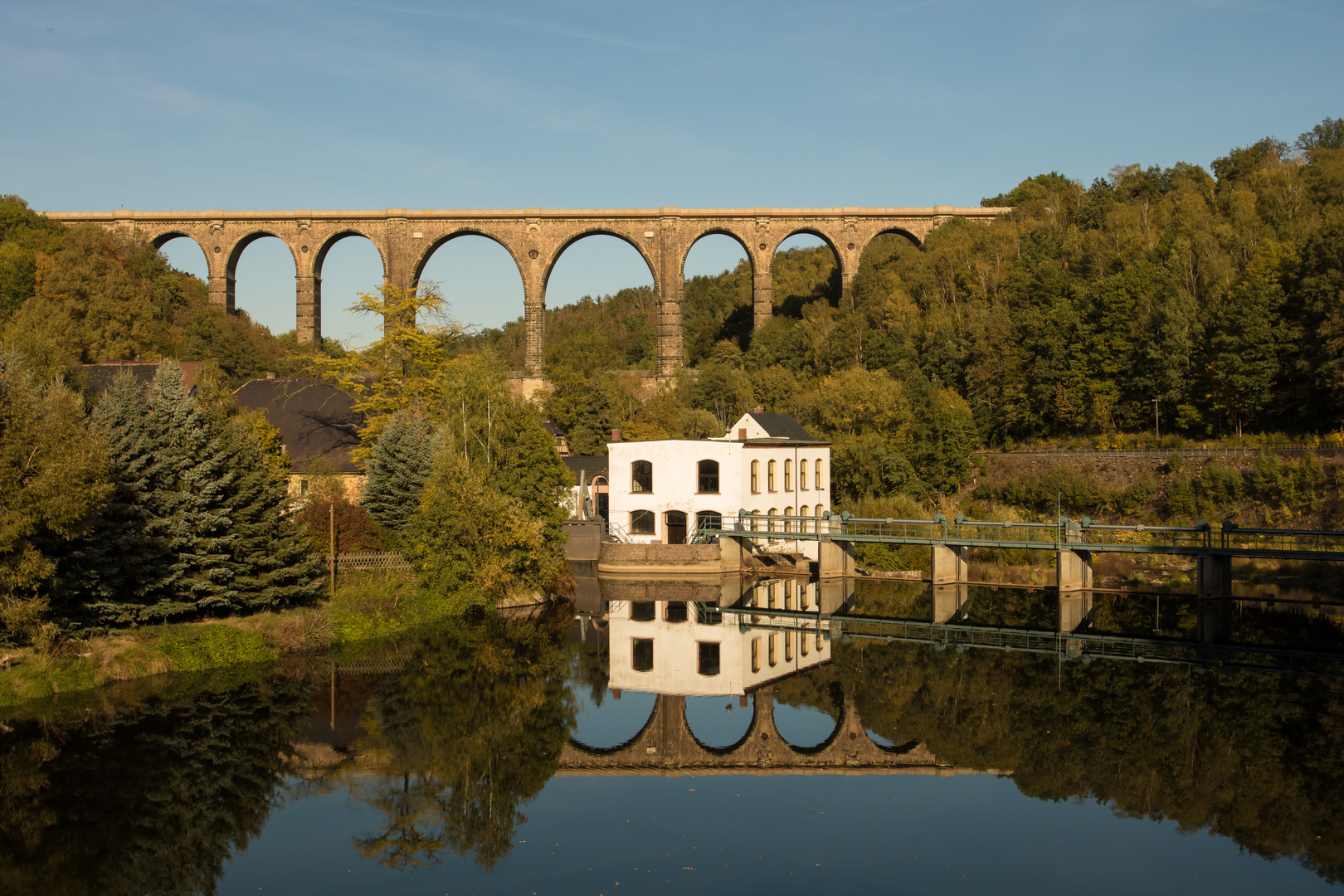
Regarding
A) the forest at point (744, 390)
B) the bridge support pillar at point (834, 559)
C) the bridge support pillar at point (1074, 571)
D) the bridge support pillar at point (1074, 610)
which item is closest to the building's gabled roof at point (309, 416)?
the forest at point (744, 390)

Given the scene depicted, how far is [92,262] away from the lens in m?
48.4

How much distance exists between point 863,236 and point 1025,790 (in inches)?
1904

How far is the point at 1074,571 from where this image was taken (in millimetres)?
28344

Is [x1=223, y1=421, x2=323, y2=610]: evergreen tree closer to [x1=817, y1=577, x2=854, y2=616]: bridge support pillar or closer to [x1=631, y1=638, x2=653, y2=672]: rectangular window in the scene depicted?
[x1=631, y1=638, x2=653, y2=672]: rectangular window

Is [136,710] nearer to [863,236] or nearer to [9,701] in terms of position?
[9,701]

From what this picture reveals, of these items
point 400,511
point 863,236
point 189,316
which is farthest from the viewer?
point 863,236

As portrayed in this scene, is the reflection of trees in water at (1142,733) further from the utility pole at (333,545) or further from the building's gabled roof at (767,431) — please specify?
the building's gabled roof at (767,431)

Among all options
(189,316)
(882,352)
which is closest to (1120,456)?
(882,352)

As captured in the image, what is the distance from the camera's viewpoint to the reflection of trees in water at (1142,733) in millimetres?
12859

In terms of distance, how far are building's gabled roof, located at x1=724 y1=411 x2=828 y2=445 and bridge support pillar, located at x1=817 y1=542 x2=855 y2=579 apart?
4.77 metres

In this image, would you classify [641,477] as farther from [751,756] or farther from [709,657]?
[751,756]

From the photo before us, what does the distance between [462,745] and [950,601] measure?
653 inches

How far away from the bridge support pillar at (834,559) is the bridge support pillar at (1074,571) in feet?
22.5

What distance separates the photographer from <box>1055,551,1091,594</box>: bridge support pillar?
1102 inches
